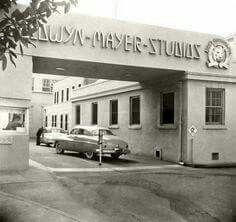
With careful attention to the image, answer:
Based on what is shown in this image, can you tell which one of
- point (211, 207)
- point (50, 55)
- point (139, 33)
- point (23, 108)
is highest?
point (139, 33)

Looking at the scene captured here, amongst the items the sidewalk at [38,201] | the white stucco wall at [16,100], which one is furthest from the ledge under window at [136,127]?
the sidewalk at [38,201]

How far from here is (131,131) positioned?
75.4ft

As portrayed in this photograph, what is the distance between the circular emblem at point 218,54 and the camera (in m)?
18.6

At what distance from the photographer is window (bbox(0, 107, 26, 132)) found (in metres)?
13.4

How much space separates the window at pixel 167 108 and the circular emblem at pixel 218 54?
2.39 meters

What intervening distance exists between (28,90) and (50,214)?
697 cm

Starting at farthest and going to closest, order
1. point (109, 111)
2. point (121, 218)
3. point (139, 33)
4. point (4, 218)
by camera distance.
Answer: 1. point (109, 111)
2. point (139, 33)
3. point (121, 218)
4. point (4, 218)

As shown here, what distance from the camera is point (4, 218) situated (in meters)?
7.58

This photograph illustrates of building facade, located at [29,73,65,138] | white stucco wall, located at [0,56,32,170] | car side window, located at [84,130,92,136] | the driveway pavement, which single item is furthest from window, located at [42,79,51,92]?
white stucco wall, located at [0,56,32,170]

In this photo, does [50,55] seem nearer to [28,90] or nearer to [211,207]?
[28,90]

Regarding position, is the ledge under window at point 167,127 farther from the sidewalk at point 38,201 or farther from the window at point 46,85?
the window at point 46,85

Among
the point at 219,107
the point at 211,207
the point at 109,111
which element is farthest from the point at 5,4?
the point at 109,111

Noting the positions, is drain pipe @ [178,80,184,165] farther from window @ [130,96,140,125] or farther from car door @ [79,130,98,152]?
window @ [130,96,140,125]

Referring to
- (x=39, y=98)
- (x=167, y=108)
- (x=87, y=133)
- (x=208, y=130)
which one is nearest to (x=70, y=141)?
(x=87, y=133)
